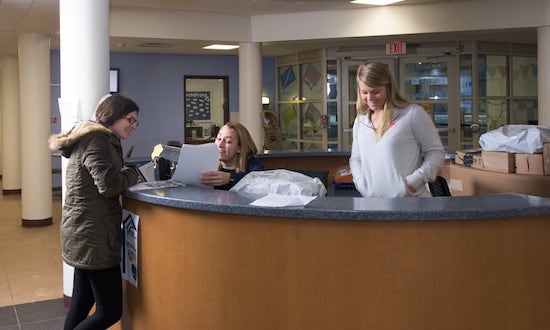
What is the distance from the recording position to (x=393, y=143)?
314cm

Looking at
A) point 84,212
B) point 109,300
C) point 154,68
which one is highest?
point 154,68

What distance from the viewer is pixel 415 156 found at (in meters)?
3.22

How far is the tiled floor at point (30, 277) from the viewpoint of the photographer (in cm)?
437

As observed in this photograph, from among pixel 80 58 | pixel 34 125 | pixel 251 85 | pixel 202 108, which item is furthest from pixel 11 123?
pixel 80 58

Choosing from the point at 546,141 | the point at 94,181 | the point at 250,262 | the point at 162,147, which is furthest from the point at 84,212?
the point at 546,141

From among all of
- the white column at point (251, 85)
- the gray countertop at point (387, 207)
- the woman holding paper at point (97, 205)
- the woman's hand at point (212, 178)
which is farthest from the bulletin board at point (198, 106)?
the gray countertop at point (387, 207)

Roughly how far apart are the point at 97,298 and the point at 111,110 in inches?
37.5

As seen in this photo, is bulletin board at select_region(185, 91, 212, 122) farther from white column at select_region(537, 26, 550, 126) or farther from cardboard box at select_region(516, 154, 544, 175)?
cardboard box at select_region(516, 154, 544, 175)

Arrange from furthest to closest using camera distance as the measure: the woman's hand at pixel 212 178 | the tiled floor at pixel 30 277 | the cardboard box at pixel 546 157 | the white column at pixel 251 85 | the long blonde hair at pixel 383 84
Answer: the white column at pixel 251 85
the tiled floor at pixel 30 277
the cardboard box at pixel 546 157
the woman's hand at pixel 212 178
the long blonde hair at pixel 383 84

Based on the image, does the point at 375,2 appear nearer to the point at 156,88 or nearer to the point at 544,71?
the point at 544,71

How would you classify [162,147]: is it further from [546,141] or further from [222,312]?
[546,141]

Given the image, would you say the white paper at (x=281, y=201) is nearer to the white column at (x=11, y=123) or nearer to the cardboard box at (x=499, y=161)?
the cardboard box at (x=499, y=161)

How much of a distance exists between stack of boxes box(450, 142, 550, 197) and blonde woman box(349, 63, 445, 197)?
3.07ft

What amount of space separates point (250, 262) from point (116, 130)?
108 cm
